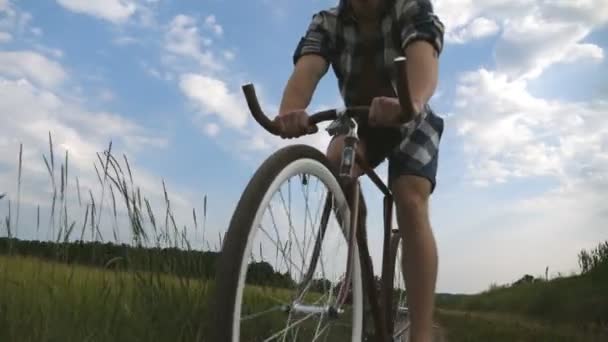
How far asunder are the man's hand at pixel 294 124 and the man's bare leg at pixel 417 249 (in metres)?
0.67

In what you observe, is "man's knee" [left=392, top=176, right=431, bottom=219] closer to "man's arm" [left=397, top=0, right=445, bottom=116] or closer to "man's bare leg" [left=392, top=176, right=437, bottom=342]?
"man's bare leg" [left=392, top=176, right=437, bottom=342]

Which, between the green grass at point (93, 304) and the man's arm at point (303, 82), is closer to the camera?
the man's arm at point (303, 82)

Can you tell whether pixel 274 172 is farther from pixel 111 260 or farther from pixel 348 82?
pixel 111 260

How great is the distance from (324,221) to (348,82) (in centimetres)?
79

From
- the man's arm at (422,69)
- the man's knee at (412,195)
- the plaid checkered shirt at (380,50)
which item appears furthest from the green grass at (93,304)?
the man's arm at (422,69)

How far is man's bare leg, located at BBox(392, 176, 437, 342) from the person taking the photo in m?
3.14

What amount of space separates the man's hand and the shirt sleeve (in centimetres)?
68

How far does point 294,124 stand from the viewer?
2.64m

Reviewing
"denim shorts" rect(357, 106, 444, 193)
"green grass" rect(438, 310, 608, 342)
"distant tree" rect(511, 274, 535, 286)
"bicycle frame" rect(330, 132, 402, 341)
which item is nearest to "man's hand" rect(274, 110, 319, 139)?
"bicycle frame" rect(330, 132, 402, 341)

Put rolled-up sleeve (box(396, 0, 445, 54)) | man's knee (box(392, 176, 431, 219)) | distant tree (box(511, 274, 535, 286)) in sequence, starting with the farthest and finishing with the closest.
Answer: distant tree (box(511, 274, 535, 286))
man's knee (box(392, 176, 431, 219))
rolled-up sleeve (box(396, 0, 445, 54))

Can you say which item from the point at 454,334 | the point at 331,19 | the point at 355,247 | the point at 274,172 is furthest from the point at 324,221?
the point at 454,334

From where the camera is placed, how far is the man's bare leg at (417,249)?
314 cm

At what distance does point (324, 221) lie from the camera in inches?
112

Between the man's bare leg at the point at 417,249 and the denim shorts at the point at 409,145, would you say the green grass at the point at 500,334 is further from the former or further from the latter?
the denim shorts at the point at 409,145
